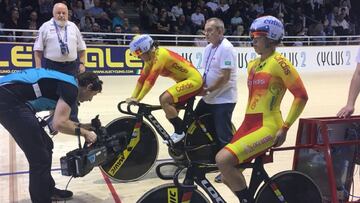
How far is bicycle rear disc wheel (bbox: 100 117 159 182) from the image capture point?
4613mm

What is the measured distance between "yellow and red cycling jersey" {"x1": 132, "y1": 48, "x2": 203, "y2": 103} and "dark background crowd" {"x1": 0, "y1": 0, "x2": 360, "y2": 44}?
8.47m

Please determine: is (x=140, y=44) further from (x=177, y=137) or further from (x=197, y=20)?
(x=197, y=20)

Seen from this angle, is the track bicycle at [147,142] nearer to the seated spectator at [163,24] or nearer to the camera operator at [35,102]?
the camera operator at [35,102]

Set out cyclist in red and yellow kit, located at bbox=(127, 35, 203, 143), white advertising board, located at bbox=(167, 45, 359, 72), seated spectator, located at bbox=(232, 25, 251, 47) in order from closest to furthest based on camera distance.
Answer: cyclist in red and yellow kit, located at bbox=(127, 35, 203, 143), white advertising board, located at bbox=(167, 45, 359, 72), seated spectator, located at bbox=(232, 25, 251, 47)

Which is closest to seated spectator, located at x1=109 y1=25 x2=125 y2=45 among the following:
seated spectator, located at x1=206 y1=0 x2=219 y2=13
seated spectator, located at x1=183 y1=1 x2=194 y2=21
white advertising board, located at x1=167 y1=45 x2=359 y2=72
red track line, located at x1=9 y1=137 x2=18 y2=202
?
seated spectator, located at x1=183 y1=1 x2=194 y2=21

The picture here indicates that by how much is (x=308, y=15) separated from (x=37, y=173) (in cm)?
2098

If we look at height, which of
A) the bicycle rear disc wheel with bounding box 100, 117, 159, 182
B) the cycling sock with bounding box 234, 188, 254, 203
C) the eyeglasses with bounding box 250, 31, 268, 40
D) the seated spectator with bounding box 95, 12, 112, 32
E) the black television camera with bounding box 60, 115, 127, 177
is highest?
the eyeglasses with bounding box 250, 31, 268, 40

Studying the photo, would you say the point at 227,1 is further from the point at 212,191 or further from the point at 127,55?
the point at 212,191

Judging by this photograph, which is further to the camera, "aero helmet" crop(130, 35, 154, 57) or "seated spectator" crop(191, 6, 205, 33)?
"seated spectator" crop(191, 6, 205, 33)

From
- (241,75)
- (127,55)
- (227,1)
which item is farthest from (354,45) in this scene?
(127,55)

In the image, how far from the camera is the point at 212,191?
2795 mm

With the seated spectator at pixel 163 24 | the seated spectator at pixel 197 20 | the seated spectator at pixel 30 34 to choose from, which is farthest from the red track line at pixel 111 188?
the seated spectator at pixel 197 20

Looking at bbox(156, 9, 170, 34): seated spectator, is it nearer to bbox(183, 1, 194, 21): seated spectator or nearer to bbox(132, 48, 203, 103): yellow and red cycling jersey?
bbox(183, 1, 194, 21): seated spectator

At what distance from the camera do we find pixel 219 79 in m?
4.68
